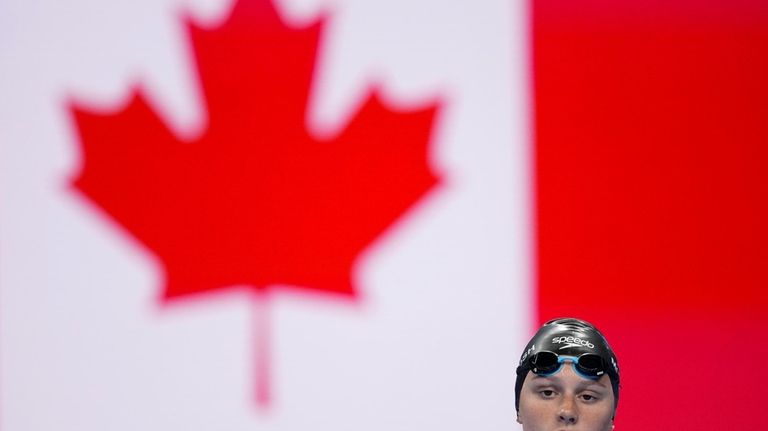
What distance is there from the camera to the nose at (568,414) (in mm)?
2033

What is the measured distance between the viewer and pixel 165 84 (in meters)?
2.88

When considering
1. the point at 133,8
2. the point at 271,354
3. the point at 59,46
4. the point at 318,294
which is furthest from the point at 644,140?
the point at 59,46

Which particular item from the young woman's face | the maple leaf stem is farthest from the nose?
the maple leaf stem

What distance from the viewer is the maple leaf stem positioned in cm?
280

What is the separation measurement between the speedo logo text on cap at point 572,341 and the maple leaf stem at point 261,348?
0.98 m

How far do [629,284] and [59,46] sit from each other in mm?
1874

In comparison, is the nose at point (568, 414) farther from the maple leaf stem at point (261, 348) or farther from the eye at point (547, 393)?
the maple leaf stem at point (261, 348)

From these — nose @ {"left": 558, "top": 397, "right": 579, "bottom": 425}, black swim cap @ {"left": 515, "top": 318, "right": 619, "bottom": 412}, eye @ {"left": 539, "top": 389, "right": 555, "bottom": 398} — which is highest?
black swim cap @ {"left": 515, "top": 318, "right": 619, "bottom": 412}

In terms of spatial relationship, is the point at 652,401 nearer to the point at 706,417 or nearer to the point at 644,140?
the point at 706,417

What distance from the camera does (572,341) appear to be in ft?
7.02

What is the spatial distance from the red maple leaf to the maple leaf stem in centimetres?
2

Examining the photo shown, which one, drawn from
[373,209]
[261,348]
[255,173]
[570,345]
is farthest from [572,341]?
[255,173]

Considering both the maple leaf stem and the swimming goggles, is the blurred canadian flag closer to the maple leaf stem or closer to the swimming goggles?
the maple leaf stem

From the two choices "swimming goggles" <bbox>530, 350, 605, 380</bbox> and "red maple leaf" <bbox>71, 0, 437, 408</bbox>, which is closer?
"swimming goggles" <bbox>530, 350, 605, 380</bbox>
